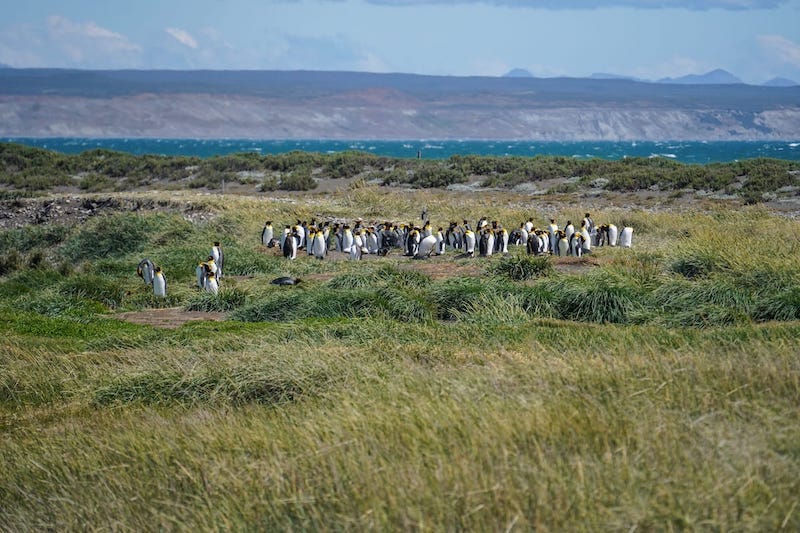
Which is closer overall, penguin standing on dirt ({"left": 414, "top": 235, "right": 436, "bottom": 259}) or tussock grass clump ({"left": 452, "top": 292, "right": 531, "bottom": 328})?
tussock grass clump ({"left": 452, "top": 292, "right": 531, "bottom": 328})

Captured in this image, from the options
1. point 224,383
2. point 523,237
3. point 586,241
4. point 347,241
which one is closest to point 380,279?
point 347,241

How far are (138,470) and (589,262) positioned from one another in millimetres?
11661

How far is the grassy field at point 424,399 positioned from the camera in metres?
5.60

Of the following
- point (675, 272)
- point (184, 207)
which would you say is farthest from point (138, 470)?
point (184, 207)

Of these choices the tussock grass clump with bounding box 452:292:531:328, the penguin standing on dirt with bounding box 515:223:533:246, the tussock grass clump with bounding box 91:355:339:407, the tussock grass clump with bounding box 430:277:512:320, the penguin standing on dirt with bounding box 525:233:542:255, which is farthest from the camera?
the penguin standing on dirt with bounding box 515:223:533:246

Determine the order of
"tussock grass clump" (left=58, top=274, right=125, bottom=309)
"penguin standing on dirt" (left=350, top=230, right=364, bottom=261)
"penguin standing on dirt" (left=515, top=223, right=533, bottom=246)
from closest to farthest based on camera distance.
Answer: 1. "tussock grass clump" (left=58, top=274, right=125, bottom=309)
2. "penguin standing on dirt" (left=350, top=230, right=364, bottom=261)
3. "penguin standing on dirt" (left=515, top=223, right=533, bottom=246)

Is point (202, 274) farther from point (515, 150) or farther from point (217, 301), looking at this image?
point (515, 150)

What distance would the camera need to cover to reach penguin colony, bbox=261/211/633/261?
20.7 meters

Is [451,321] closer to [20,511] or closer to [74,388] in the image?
[74,388]

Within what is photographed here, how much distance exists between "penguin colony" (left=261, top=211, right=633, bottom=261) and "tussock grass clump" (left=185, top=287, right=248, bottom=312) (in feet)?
16.1

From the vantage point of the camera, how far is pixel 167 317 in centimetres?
1482

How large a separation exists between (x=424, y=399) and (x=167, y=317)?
8.36 m

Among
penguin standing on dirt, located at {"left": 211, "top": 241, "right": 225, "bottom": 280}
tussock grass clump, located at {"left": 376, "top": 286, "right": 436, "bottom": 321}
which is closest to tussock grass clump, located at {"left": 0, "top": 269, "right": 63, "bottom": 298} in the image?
penguin standing on dirt, located at {"left": 211, "top": 241, "right": 225, "bottom": 280}

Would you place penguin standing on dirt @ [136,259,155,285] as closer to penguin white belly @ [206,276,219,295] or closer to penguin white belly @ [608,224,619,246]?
penguin white belly @ [206,276,219,295]
